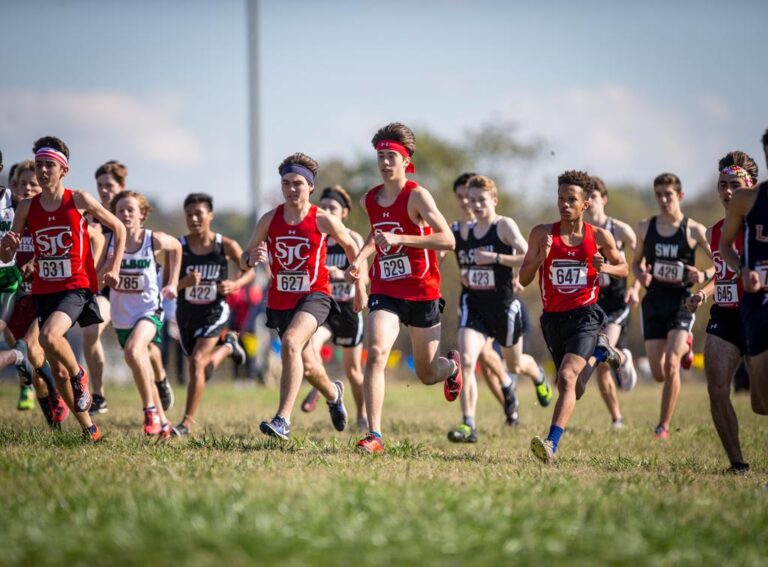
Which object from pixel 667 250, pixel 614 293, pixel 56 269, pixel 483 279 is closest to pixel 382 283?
pixel 483 279

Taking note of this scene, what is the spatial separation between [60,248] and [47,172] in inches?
27.2

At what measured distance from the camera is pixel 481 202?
36.0 feet

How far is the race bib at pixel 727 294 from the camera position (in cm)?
812

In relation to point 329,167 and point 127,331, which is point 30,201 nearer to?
point 127,331

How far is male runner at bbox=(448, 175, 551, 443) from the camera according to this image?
35.5 feet

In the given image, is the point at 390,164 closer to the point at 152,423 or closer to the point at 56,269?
the point at 56,269

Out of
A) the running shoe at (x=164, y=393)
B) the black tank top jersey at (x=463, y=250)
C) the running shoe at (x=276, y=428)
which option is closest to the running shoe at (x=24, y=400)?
the running shoe at (x=164, y=393)

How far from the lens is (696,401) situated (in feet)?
60.2

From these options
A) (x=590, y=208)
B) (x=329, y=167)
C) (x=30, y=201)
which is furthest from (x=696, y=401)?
(x=329, y=167)

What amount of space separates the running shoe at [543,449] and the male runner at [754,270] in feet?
5.80

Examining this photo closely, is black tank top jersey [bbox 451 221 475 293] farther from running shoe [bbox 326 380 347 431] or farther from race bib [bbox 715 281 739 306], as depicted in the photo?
race bib [bbox 715 281 739 306]

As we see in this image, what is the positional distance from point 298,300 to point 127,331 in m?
2.49

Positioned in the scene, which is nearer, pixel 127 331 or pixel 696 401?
pixel 127 331

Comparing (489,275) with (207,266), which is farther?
(489,275)
